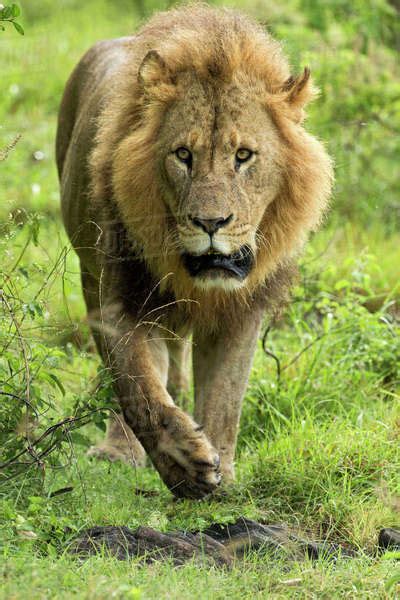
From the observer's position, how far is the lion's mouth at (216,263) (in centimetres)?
458

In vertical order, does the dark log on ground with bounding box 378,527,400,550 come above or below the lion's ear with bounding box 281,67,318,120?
below

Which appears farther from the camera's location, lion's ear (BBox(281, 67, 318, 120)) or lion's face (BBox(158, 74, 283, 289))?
lion's ear (BBox(281, 67, 318, 120))

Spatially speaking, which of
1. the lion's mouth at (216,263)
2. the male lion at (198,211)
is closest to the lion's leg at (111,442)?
the male lion at (198,211)

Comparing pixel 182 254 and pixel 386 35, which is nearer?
pixel 182 254

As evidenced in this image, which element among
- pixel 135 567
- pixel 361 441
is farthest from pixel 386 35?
pixel 135 567

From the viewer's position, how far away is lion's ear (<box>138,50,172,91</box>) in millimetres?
4848

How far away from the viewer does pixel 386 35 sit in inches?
393

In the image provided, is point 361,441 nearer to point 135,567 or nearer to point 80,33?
point 135,567

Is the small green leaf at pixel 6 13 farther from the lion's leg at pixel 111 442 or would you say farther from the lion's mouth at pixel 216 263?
the lion's leg at pixel 111 442

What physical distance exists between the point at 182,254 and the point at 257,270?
0.43m

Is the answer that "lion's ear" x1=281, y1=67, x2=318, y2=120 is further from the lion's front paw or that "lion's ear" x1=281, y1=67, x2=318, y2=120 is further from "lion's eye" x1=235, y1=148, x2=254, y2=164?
the lion's front paw

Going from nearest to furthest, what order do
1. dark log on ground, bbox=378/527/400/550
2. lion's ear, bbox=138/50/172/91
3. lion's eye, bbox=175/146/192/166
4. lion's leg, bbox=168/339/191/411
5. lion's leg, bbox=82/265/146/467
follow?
dark log on ground, bbox=378/527/400/550 → lion's eye, bbox=175/146/192/166 → lion's ear, bbox=138/50/172/91 → lion's leg, bbox=82/265/146/467 → lion's leg, bbox=168/339/191/411

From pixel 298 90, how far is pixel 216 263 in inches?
34.7

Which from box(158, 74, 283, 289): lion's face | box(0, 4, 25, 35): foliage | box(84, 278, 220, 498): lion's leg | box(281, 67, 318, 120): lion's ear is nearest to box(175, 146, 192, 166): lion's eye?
box(158, 74, 283, 289): lion's face
